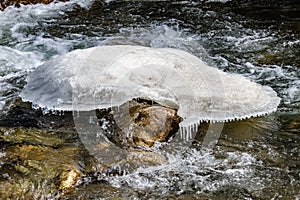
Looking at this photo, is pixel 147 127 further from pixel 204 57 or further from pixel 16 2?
pixel 16 2

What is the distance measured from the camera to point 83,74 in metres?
5.03

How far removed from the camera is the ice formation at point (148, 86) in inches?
190

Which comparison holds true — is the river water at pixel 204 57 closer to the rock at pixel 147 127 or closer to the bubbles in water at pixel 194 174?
the bubbles in water at pixel 194 174

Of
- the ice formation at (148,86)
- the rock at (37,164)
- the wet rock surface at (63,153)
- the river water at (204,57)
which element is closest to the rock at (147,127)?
the wet rock surface at (63,153)

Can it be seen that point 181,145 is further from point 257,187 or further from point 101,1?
point 101,1

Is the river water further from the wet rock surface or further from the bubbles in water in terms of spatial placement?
the wet rock surface

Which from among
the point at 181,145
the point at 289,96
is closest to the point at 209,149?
the point at 181,145

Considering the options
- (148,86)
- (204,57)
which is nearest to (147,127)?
(148,86)

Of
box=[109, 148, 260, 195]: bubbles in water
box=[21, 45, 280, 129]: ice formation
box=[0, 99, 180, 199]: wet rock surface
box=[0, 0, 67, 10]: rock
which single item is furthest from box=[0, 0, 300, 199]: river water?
box=[0, 0, 67, 10]: rock

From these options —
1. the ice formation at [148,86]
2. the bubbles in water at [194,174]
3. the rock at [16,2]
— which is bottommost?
the rock at [16,2]

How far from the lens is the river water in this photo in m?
4.00

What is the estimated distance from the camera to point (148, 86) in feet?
16.1

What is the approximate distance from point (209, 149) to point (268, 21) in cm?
467

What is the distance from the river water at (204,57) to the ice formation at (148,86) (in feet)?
0.80
